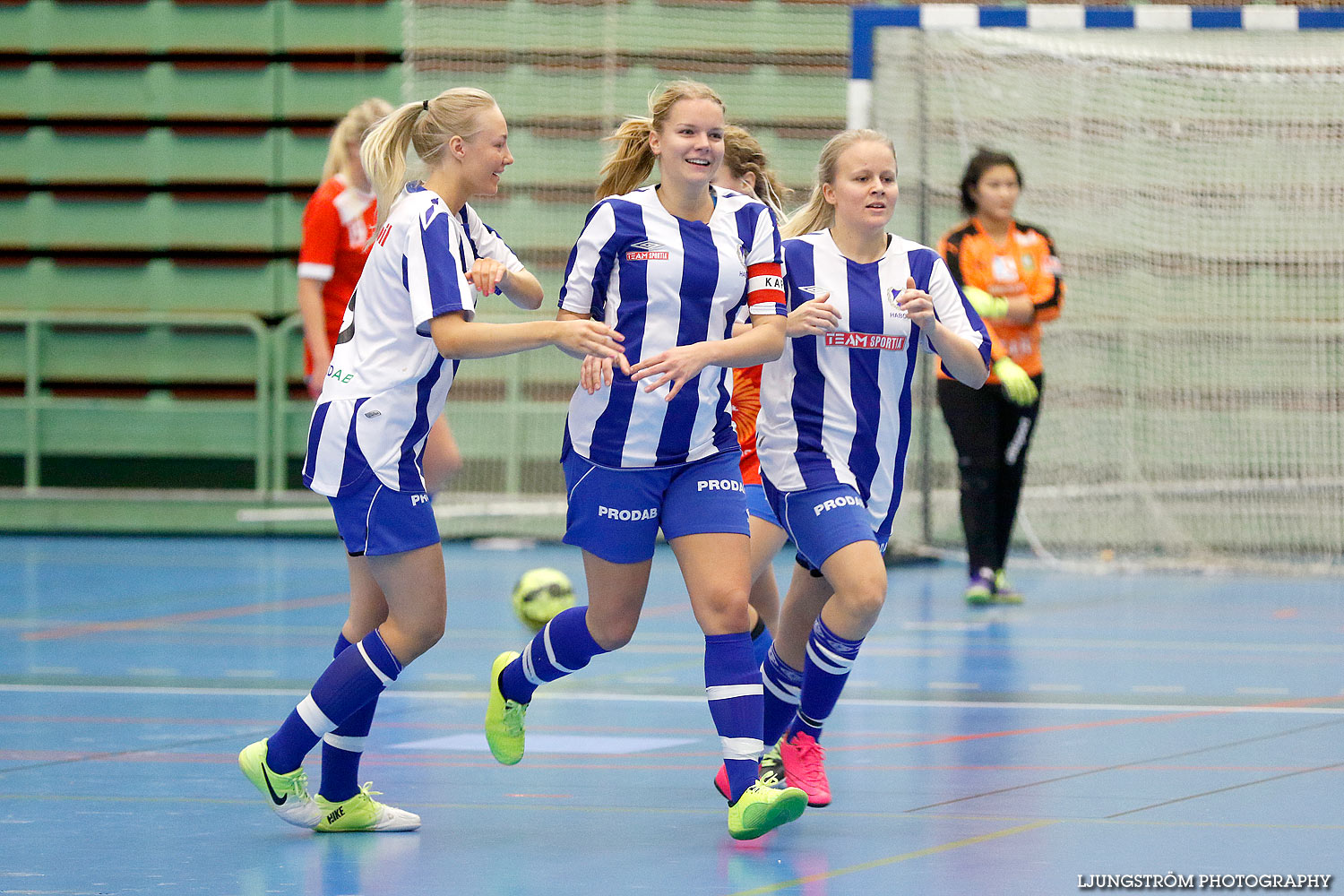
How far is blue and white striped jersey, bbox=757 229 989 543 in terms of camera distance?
4.19m

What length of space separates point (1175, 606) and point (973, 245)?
6.25ft

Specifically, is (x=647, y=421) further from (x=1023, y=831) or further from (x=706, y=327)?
(x=1023, y=831)

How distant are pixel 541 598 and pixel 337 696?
260cm

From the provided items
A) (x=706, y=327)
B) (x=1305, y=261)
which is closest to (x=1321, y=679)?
(x=706, y=327)

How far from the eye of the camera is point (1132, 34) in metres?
10.4

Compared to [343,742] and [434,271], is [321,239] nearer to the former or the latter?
[434,271]

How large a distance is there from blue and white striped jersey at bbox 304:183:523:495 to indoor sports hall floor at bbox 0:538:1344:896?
799 mm

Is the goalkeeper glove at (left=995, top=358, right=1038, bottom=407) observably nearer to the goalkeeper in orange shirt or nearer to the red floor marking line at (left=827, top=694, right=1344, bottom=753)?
the goalkeeper in orange shirt

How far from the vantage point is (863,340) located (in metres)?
4.24

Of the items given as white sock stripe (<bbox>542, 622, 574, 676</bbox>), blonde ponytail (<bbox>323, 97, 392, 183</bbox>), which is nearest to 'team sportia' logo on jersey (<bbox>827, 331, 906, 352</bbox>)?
white sock stripe (<bbox>542, 622, 574, 676</bbox>)

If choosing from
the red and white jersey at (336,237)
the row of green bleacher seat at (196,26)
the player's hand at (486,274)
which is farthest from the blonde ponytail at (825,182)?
the row of green bleacher seat at (196,26)

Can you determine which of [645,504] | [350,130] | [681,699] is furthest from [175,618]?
[645,504]

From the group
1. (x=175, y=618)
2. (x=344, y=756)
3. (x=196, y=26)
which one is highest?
(x=196, y=26)

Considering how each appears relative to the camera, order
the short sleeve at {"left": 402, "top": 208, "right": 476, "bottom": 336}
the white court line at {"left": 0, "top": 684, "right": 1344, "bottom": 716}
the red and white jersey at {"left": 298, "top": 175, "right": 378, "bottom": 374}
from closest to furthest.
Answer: the short sleeve at {"left": 402, "top": 208, "right": 476, "bottom": 336}
the white court line at {"left": 0, "top": 684, "right": 1344, "bottom": 716}
the red and white jersey at {"left": 298, "top": 175, "right": 378, "bottom": 374}
